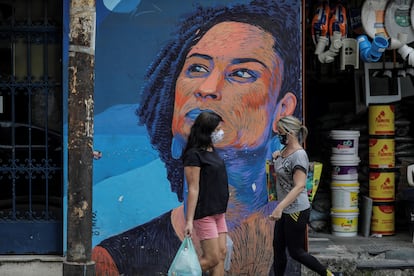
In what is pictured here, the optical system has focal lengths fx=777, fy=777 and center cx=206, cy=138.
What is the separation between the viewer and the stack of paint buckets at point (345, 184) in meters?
9.39

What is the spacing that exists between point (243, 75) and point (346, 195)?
2.34 metres

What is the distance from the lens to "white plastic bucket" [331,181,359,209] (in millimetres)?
9406

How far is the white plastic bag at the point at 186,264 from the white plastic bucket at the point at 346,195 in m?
3.51

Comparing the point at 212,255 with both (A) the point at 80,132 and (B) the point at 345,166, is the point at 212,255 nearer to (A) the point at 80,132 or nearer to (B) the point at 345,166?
(A) the point at 80,132

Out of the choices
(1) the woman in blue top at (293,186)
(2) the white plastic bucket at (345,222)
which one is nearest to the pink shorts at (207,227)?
(1) the woman in blue top at (293,186)

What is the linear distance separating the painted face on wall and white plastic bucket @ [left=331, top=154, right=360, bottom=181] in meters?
1.74

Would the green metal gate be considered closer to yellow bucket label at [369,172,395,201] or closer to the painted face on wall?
the painted face on wall

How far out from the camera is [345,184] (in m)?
9.43

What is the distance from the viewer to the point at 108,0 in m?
7.87

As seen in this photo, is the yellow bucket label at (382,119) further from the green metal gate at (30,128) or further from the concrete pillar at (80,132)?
the concrete pillar at (80,132)

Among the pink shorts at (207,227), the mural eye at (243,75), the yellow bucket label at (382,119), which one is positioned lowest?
the pink shorts at (207,227)

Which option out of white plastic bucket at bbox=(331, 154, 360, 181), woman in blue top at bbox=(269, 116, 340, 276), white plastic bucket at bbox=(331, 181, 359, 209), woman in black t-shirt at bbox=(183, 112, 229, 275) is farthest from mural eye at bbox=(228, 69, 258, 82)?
white plastic bucket at bbox=(331, 181, 359, 209)

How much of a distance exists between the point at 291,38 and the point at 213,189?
2.22m

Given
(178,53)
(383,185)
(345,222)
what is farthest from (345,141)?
(178,53)
